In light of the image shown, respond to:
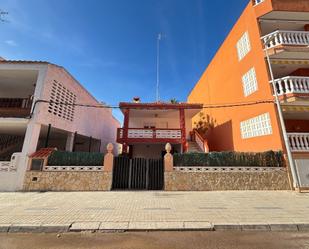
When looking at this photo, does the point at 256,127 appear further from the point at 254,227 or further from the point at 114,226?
the point at 114,226

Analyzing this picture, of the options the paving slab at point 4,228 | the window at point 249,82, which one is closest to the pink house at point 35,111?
the paving slab at point 4,228

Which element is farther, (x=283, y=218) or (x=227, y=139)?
(x=227, y=139)

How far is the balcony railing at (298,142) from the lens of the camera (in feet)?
29.7

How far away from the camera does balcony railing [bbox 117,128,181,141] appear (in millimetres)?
12969

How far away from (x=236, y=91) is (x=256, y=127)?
12.4ft

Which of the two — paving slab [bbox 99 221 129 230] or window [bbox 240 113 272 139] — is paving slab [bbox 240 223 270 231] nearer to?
paving slab [bbox 99 221 129 230]

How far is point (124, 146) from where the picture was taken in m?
12.8

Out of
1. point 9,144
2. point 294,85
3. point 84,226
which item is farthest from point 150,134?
point 9,144

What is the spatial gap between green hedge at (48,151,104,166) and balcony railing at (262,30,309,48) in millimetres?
13191

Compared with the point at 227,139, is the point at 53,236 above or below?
below

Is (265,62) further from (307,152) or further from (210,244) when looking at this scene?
(210,244)

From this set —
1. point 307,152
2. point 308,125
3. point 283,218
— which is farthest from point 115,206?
point 308,125

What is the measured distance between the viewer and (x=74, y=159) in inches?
362

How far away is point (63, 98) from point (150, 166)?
8.32 metres
